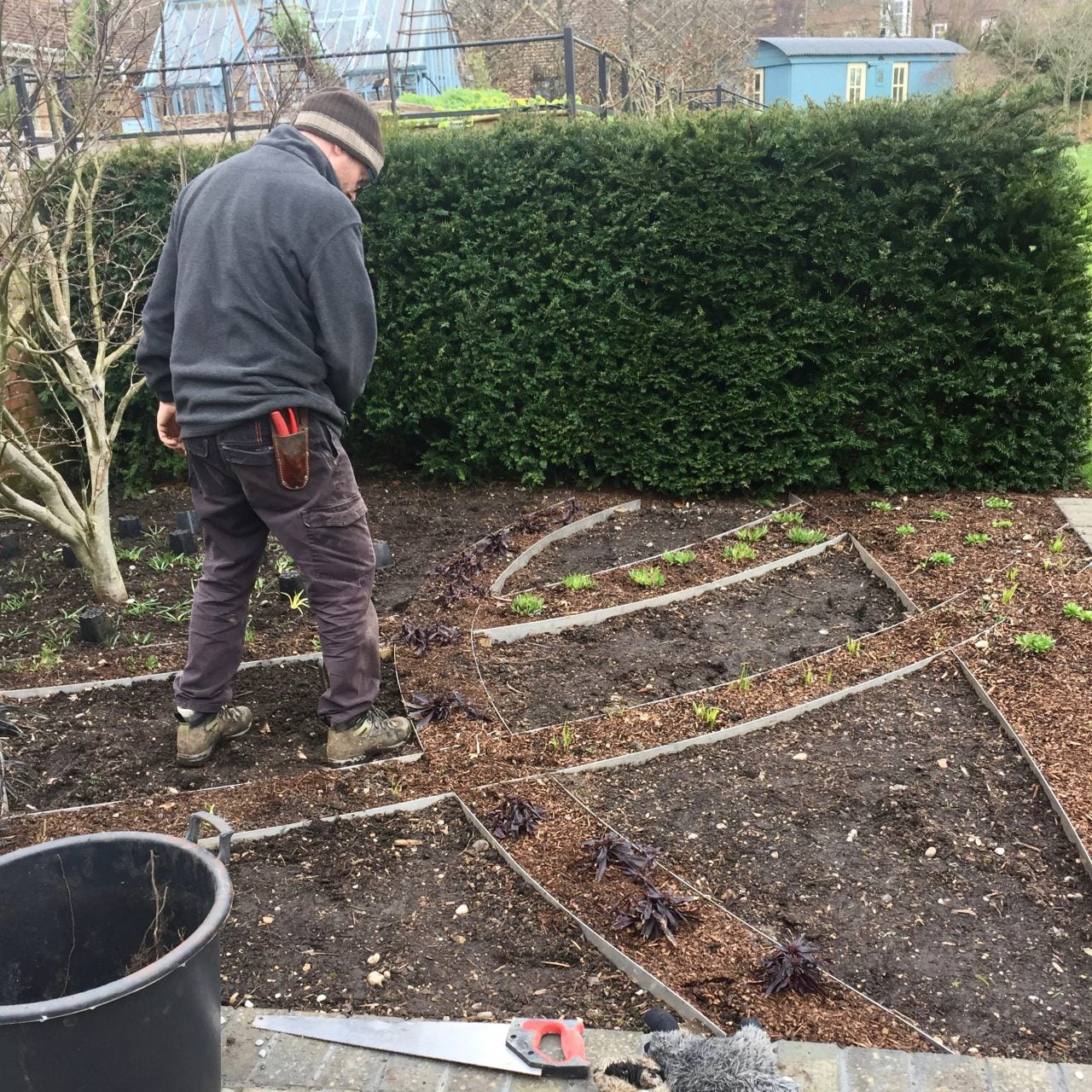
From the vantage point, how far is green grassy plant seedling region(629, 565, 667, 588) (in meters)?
5.30

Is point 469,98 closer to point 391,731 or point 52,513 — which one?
point 52,513

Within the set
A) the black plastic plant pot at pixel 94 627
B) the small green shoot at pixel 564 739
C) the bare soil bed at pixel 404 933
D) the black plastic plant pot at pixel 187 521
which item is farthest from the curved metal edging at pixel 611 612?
the black plastic plant pot at pixel 187 521

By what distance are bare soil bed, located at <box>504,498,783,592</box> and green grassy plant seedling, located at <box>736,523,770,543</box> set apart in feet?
0.76

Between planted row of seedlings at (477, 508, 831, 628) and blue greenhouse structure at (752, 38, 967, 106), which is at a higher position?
blue greenhouse structure at (752, 38, 967, 106)

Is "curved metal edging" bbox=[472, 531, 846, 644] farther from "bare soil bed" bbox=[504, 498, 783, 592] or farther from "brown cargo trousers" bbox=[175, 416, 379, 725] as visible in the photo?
"brown cargo trousers" bbox=[175, 416, 379, 725]

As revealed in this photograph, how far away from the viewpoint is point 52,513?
5.01m

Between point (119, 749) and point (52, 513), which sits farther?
point (52, 513)

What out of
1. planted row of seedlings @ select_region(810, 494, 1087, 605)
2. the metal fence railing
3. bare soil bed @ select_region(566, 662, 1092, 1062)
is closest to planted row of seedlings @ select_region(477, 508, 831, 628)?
planted row of seedlings @ select_region(810, 494, 1087, 605)

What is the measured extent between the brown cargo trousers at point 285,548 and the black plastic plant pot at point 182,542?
228cm

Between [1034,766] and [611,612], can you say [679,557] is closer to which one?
[611,612]

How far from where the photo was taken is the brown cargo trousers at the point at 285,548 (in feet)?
11.3

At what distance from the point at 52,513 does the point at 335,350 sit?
2427 millimetres

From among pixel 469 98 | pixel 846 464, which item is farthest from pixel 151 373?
pixel 469 98

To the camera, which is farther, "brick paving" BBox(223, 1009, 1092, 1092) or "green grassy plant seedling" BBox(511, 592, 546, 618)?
"green grassy plant seedling" BBox(511, 592, 546, 618)
